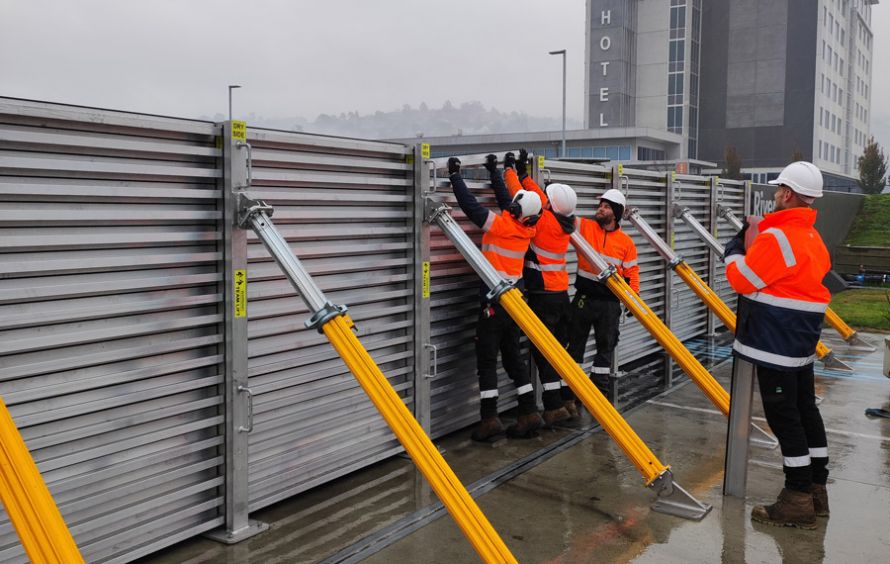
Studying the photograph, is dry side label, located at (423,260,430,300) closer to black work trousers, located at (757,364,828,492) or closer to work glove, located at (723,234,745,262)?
work glove, located at (723,234,745,262)

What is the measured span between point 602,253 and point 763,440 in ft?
6.98

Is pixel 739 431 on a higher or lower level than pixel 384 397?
lower

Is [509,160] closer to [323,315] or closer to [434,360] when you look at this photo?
[434,360]

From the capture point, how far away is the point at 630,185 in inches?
358

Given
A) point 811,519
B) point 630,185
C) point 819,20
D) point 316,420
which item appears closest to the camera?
point 811,519

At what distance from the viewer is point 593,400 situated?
5312 millimetres

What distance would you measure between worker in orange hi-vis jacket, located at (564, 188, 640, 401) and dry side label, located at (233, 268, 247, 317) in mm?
3702

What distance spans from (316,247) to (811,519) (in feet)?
11.6

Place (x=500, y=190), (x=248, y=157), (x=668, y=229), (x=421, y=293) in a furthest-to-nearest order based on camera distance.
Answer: (x=668, y=229) < (x=500, y=190) < (x=421, y=293) < (x=248, y=157)

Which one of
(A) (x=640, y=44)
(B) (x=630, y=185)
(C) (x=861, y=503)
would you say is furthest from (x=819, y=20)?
(C) (x=861, y=503)

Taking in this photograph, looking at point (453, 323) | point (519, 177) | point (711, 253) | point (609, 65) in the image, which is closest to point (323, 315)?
point (453, 323)

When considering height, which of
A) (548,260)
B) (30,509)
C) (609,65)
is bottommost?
(30,509)

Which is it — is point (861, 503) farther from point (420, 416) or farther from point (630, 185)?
point (630, 185)

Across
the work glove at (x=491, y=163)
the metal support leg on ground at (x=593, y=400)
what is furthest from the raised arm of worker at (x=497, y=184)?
the metal support leg on ground at (x=593, y=400)
